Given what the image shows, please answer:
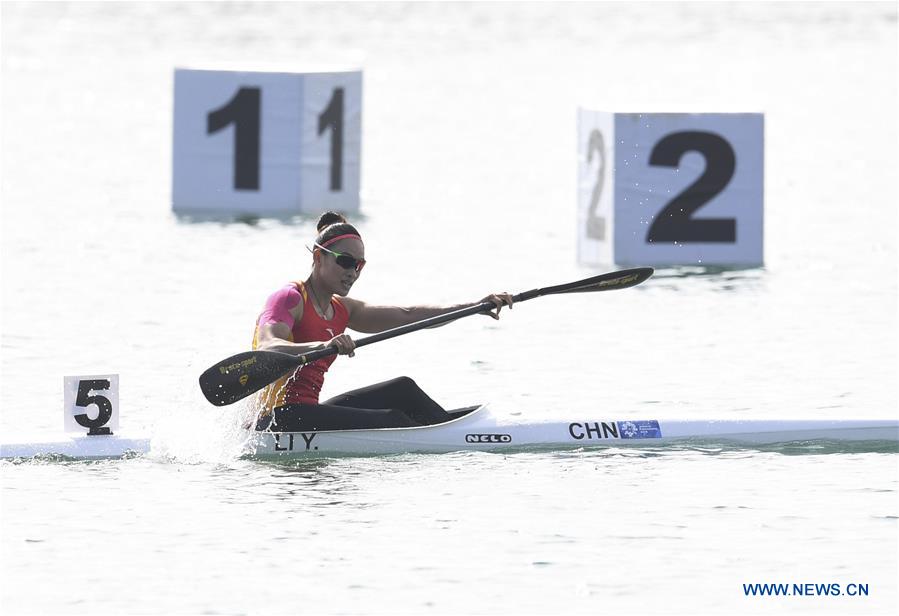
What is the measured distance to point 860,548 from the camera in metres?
9.69

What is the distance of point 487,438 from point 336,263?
1.36 metres

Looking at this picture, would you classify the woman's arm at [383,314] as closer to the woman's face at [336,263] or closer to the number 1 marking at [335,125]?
the woman's face at [336,263]

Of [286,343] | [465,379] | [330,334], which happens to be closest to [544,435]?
[330,334]

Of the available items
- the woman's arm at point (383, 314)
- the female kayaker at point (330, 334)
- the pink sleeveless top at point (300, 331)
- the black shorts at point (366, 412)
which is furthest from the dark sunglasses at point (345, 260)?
the black shorts at point (366, 412)

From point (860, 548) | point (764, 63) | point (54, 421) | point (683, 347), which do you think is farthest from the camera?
point (764, 63)

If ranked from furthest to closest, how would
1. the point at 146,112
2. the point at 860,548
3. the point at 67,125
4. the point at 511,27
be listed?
the point at 511,27 → the point at 146,112 → the point at 67,125 → the point at 860,548

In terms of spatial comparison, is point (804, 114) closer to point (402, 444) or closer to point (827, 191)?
point (827, 191)

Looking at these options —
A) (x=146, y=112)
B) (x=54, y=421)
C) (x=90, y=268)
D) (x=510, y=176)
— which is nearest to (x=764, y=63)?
(x=146, y=112)

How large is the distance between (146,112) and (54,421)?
2525 cm

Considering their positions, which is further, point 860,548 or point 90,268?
point 90,268

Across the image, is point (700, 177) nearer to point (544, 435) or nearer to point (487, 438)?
point (544, 435)

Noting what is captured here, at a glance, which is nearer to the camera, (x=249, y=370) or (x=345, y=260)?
(x=249, y=370)

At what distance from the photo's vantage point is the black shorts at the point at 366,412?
11.2 meters

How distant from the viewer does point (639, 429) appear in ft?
38.2
